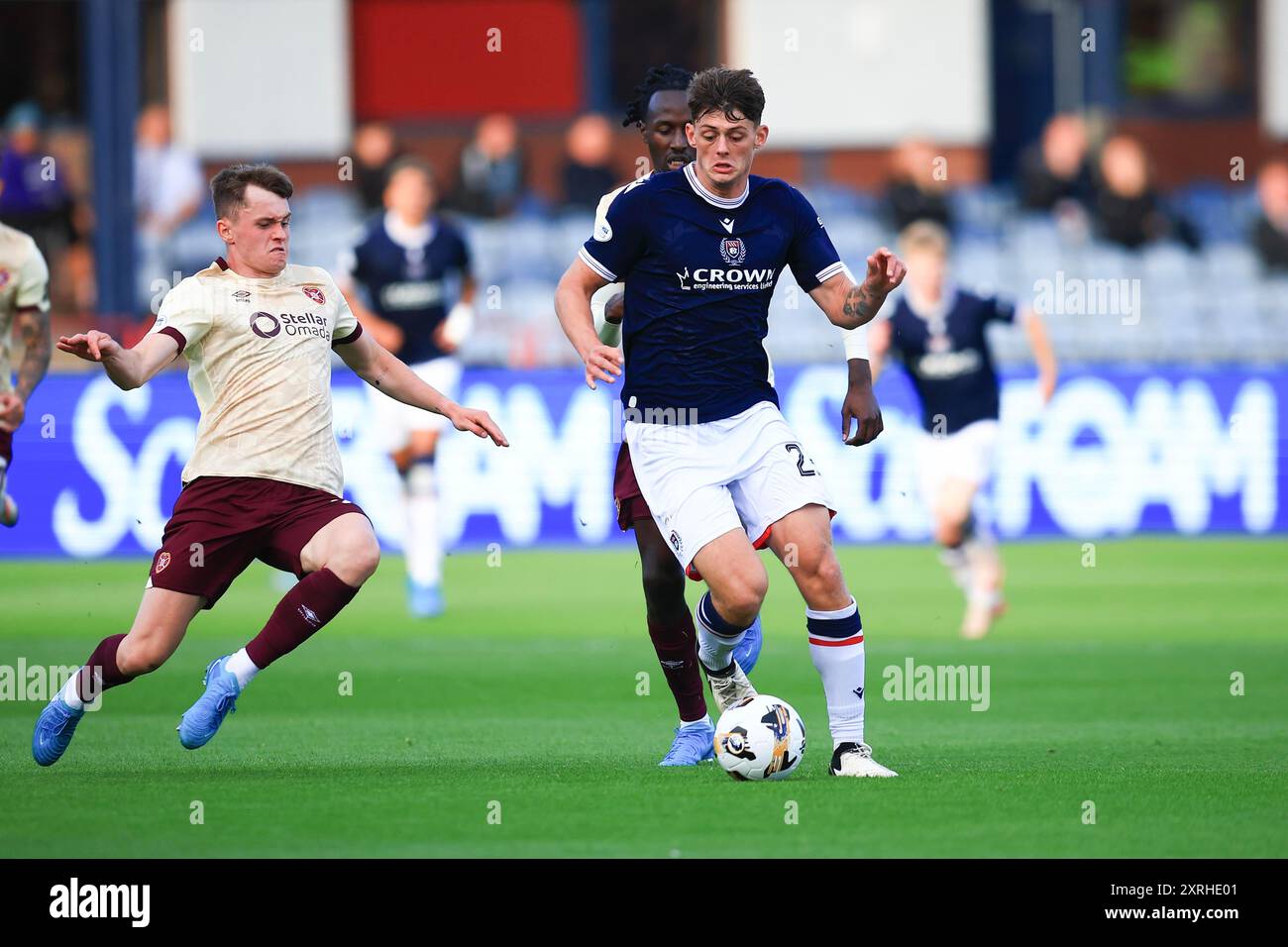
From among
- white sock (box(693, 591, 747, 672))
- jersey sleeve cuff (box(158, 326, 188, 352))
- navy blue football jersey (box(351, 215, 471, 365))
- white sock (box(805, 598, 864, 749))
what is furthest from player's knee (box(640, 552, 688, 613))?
navy blue football jersey (box(351, 215, 471, 365))

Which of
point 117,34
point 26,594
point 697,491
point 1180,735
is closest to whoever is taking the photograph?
point 697,491

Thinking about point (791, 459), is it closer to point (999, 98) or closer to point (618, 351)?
point (618, 351)

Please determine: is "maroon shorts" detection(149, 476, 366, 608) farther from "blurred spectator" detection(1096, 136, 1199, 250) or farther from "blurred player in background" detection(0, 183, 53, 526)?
"blurred spectator" detection(1096, 136, 1199, 250)

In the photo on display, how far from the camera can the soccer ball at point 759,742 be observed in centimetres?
752

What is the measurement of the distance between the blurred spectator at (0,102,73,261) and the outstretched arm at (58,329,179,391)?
1341 cm

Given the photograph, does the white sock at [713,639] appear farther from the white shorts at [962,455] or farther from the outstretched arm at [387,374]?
the white shorts at [962,455]

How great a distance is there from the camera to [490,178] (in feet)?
72.0

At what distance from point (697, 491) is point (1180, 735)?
8.41 feet

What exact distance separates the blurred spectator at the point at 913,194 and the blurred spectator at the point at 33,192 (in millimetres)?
7754

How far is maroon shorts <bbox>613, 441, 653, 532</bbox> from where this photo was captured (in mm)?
8180

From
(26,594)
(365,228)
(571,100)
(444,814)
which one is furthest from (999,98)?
(444,814)

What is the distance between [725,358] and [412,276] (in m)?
7.71

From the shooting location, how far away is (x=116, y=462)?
16344 millimetres

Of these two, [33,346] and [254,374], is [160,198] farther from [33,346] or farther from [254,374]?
[254,374]
